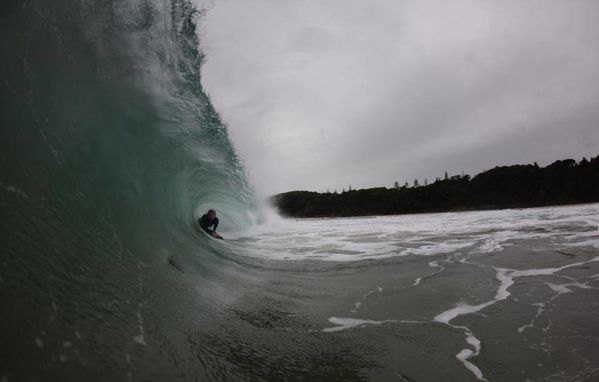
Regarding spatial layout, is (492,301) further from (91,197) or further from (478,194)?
(478,194)

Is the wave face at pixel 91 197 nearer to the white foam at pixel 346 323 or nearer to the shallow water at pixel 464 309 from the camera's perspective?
the white foam at pixel 346 323

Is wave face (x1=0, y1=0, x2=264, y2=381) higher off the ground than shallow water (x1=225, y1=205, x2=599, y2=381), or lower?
higher

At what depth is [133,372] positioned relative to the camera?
203 centimetres

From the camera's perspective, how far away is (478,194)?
58.8m

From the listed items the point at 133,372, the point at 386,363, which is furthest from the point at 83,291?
the point at 386,363

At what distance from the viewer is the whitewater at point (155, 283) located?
7.27ft

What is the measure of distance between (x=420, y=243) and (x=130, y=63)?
7.35 metres

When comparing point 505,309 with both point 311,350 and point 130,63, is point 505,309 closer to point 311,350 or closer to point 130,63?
point 311,350

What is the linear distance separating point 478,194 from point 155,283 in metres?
62.7

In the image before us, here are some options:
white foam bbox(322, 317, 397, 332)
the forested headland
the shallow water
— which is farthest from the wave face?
the forested headland

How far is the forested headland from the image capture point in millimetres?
49000

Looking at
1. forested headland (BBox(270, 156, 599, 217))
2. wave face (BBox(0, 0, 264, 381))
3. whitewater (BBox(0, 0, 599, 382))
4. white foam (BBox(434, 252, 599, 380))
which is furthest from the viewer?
forested headland (BBox(270, 156, 599, 217))

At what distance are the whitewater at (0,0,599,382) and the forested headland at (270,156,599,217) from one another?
3292 centimetres

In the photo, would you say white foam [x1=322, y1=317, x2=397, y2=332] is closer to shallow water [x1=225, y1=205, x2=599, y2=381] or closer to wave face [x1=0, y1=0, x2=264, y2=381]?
shallow water [x1=225, y1=205, x2=599, y2=381]
